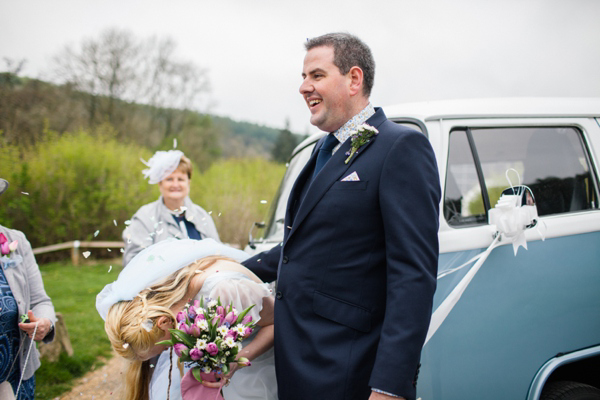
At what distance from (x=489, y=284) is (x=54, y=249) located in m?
13.6

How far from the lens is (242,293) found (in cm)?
238

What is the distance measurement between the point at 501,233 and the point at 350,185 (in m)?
1.25

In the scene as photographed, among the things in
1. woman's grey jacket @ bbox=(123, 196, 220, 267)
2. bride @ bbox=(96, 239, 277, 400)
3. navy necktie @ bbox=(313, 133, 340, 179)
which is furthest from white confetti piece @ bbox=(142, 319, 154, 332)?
woman's grey jacket @ bbox=(123, 196, 220, 267)

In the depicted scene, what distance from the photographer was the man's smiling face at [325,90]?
208cm

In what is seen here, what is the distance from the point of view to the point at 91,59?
70.2 feet

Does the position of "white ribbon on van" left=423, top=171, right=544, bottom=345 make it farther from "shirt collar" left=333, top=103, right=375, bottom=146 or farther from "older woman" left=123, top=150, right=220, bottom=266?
"older woman" left=123, top=150, right=220, bottom=266

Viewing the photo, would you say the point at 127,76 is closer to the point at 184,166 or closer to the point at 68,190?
the point at 68,190

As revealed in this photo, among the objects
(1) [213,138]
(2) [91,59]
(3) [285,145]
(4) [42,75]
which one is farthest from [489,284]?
(3) [285,145]

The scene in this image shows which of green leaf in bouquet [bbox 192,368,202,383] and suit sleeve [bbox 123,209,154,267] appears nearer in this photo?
green leaf in bouquet [bbox 192,368,202,383]

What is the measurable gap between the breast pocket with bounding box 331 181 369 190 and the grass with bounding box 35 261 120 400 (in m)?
4.82

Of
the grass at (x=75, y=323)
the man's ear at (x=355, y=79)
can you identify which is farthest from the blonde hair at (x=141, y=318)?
the grass at (x=75, y=323)

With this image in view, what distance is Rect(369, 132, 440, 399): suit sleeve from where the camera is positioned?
1.69 metres

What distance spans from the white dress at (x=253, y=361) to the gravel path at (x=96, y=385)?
2.87 meters

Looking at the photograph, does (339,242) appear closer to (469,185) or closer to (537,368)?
(469,185)
